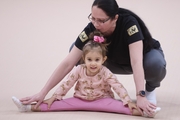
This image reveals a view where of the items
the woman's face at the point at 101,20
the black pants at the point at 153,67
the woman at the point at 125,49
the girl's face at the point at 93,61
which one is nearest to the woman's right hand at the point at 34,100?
the woman at the point at 125,49

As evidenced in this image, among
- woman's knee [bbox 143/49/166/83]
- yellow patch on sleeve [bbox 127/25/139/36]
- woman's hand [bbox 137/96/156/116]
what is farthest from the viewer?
woman's knee [bbox 143/49/166/83]

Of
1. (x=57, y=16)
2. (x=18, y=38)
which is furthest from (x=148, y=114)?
(x=57, y=16)

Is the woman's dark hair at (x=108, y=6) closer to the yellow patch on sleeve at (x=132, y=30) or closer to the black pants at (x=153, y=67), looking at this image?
the yellow patch on sleeve at (x=132, y=30)

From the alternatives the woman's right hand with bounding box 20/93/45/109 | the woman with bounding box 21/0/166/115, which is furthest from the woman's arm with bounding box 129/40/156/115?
the woman's right hand with bounding box 20/93/45/109

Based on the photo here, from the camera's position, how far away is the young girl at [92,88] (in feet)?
6.75

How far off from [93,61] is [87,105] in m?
0.24

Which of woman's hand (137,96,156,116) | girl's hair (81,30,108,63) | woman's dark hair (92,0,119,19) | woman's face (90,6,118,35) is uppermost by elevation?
woman's dark hair (92,0,119,19)

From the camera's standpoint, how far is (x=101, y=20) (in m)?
2.02

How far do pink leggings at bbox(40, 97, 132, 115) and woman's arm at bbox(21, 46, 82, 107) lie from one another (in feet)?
0.18

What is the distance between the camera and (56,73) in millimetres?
2127

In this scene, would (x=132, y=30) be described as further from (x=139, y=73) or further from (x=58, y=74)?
(x=58, y=74)

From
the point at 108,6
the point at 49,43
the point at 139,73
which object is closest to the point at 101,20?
the point at 108,6

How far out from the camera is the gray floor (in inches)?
87.3

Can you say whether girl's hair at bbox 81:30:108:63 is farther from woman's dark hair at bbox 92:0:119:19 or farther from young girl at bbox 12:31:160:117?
woman's dark hair at bbox 92:0:119:19
